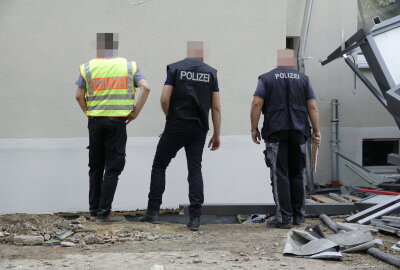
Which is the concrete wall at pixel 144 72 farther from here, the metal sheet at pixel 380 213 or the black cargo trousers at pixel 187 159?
the metal sheet at pixel 380 213

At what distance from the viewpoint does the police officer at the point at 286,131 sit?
638 centimetres

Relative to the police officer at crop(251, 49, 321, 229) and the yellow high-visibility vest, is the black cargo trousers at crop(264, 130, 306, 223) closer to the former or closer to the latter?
the police officer at crop(251, 49, 321, 229)

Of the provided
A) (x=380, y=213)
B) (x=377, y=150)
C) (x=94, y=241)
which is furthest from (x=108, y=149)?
(x=377, y=150)

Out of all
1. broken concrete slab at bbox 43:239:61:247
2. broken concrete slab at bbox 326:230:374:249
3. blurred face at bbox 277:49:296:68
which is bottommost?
broken concrete slab at bbox 43:239:61:247

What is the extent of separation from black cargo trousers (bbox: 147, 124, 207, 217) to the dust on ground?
272mm

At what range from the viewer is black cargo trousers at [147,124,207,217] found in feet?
20.6

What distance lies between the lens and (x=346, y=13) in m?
9.66

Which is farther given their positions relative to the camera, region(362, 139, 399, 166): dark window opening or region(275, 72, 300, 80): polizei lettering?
region(362, 139, 399, 166): dark window opening

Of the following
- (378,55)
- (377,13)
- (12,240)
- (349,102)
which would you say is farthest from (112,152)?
(377,13)

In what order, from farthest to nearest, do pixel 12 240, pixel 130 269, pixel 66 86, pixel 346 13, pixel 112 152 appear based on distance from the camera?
pixel 346 13
pixel 66 86
pixel 112 152
pixel 12 240
pixel 130 269

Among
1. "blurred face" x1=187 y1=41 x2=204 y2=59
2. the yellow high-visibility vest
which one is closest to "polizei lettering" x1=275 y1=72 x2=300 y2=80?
"blurred face" x1=187 y1=41 x2=204 y2=59

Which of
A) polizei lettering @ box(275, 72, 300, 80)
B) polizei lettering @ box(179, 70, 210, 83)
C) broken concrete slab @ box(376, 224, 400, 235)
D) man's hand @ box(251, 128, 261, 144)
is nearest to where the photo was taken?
broken concrete slab @ box(376, 224, 400, 235)

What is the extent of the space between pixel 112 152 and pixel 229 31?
2.34 metres

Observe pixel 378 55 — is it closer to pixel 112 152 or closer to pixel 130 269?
pixel 112 152
